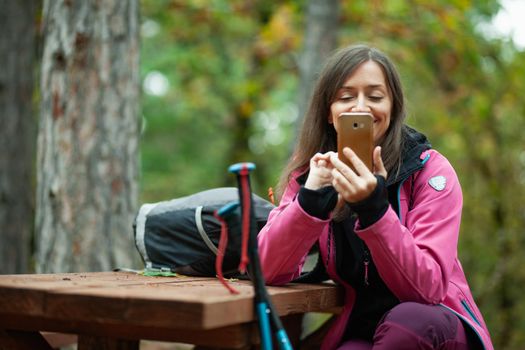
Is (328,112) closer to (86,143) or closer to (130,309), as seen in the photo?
(130,309)

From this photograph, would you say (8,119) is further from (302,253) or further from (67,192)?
(302,253)

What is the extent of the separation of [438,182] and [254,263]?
97cm

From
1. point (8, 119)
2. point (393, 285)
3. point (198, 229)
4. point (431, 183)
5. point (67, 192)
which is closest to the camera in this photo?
point (393, 285)

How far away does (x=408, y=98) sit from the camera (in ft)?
15.5

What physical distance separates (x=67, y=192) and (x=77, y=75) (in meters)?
0.69

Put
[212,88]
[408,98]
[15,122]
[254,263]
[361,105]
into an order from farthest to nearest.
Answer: [212,88] → [15,122] → [408,98] → [361,105] → [254,263]

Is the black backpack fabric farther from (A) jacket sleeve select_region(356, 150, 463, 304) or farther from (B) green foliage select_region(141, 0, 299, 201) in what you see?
(B) green foliage select_region(141, 0, 299, 201)

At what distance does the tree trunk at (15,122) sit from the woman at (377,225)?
141 inches

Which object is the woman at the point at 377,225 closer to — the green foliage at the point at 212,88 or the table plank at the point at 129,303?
the table plank at the point at 129,303

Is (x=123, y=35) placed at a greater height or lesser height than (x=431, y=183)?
greater

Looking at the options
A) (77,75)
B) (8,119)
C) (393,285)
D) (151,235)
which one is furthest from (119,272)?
(8,119)

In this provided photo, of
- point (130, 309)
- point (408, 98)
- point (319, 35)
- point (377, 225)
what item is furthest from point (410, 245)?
point (319, 35)

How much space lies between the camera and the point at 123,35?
4480 millimetres

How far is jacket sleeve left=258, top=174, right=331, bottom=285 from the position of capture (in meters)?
2.65
